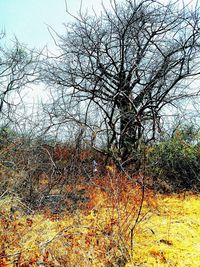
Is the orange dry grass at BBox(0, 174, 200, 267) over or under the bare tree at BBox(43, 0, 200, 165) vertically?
under

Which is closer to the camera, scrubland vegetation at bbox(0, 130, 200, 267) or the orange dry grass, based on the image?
the orange dry grass

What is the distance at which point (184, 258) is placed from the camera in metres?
3.44

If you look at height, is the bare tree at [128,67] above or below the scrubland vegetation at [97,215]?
above

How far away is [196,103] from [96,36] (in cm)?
390

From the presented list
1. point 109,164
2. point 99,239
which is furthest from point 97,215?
point 109,164

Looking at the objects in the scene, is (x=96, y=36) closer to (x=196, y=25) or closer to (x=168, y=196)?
(x=196, y=25)

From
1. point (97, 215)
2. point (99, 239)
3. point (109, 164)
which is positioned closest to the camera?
point (99, 239)

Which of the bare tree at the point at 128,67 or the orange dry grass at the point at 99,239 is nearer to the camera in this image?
the orange dry grass at the point at 99,239

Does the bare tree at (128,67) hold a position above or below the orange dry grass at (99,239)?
above

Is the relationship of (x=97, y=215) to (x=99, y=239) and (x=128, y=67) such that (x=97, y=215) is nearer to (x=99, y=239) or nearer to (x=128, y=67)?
(x=99, y=239)

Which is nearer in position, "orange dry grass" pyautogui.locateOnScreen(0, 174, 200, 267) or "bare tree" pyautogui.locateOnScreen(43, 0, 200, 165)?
"orange dry grass" pyautogui.locateOnScreen(0, 174, 200, 267)

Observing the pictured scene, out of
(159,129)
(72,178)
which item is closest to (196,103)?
(159,129)

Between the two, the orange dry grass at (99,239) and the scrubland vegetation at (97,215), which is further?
the scrubland vegetation at (97,215)

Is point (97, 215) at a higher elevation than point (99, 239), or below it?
higher
